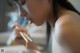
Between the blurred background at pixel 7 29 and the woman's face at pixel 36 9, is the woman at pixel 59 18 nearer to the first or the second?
the woman's face at pixel 36 9

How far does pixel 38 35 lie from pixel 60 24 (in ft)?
2.56

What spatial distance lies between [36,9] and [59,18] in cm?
11

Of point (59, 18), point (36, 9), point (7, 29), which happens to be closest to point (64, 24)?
point (59, 18)

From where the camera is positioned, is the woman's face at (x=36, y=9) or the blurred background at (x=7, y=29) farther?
the blurred background at (x=7, y=29)

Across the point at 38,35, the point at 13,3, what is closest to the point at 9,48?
the point at 38,35

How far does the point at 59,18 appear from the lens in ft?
2.02

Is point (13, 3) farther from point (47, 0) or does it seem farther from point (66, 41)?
point (66, 41)

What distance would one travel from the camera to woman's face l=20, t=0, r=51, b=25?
2.23ft

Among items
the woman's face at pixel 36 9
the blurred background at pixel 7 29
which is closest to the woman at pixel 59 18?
the woman's face at pixel 36 9

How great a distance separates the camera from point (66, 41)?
576mm

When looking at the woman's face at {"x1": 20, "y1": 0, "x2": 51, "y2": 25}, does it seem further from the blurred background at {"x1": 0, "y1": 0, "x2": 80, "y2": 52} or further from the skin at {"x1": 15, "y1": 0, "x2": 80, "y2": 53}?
the blurred background at {"x1": 0, "y1": 0, "x2": 80, "y2": 52}

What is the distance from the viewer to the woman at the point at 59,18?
569 millimetres

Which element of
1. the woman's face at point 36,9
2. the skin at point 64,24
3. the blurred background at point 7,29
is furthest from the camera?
the blurred background at point 7,29

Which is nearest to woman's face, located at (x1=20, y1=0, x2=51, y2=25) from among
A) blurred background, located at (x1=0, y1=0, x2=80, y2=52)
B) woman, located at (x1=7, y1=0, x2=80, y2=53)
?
woman, located at (x1=7, y1=0, x2=80, y2=53)
